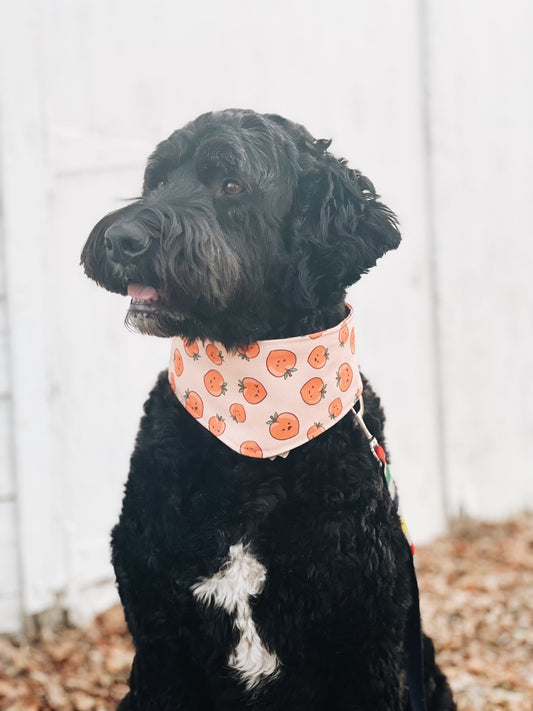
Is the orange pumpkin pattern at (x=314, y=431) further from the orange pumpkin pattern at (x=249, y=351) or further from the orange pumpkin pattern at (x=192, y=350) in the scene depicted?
the orange pumpkin pattern at (x=192, y=350)

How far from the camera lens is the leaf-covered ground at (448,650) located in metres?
3.16

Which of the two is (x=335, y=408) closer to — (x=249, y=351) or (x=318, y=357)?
(x=318, y=357)

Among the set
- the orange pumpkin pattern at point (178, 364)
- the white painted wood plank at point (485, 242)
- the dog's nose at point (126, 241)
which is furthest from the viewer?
the white painted wood plank at point (485, 242)

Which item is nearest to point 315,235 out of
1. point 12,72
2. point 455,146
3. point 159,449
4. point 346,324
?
point 346,324

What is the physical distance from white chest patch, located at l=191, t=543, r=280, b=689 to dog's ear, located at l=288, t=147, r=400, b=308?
0.66m

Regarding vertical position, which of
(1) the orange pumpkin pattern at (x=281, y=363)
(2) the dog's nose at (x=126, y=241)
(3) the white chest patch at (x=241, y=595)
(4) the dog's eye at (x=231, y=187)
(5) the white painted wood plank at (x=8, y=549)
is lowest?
(5) the white painted wood plank at (x=8, y=549)

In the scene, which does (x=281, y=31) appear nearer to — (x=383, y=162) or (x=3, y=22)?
(x=383, y=162)

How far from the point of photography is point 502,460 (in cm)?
577

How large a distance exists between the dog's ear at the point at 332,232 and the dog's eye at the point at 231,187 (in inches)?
6.4

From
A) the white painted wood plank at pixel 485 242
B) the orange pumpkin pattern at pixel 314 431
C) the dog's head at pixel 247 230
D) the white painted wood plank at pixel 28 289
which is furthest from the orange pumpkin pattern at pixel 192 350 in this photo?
the white painted wood plank at pixel 485 242

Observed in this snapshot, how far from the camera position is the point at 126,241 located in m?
1.92

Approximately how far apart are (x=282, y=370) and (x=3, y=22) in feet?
6.71

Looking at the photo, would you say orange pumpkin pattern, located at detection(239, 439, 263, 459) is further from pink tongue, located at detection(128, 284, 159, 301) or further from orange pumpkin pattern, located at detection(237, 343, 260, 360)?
pink tongue, located at detection(128, 284, 159, 301)

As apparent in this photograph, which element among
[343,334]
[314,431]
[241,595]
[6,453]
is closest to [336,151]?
[6,453]
